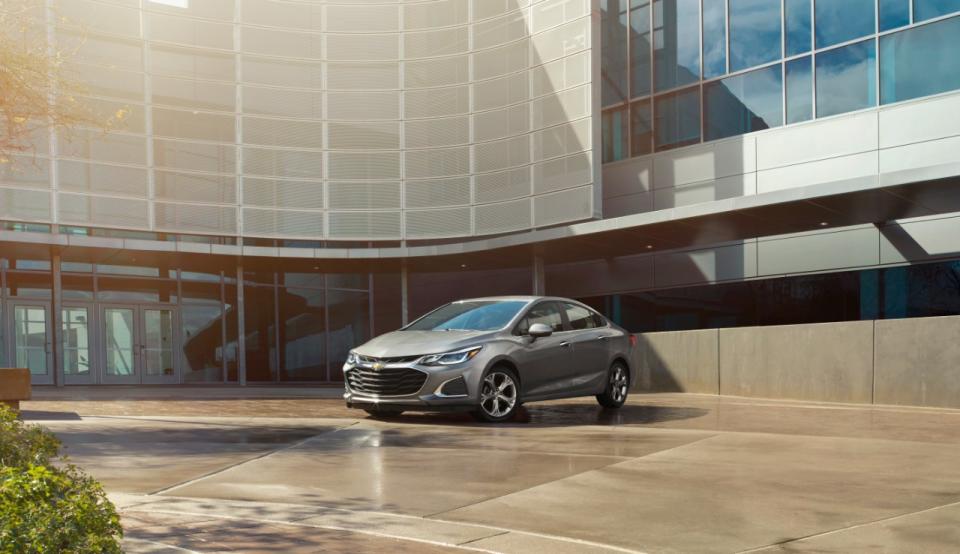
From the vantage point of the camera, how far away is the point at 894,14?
2341 cm

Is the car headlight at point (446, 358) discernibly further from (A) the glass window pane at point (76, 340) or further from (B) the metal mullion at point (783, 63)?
(A) the glass window pane at point (76, 340)

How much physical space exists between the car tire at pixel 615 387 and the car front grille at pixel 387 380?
10.2 ft

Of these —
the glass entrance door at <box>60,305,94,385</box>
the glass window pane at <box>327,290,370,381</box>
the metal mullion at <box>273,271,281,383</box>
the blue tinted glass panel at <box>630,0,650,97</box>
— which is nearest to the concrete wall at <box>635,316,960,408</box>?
the blue tinted glass panel at <box>630,0,650,97</box>

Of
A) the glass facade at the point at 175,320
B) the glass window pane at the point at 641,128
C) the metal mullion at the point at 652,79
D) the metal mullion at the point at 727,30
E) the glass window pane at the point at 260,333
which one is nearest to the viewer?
the metal mullion at the point at 727,30

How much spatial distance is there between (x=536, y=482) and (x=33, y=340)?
26.8 metres

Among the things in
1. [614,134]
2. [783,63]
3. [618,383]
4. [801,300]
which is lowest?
[618,383]

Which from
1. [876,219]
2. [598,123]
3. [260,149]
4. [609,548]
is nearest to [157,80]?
[260,149]

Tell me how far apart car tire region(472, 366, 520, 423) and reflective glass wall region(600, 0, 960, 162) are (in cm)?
1577

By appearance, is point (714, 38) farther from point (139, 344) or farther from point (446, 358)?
point (139, 344)

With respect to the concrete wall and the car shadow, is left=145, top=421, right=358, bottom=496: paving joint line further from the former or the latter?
the concrete wall

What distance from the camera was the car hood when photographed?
11.5 meters

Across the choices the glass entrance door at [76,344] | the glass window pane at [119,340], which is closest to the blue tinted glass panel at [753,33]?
the glass window pane at [119,340]

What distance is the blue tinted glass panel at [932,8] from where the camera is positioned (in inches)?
879

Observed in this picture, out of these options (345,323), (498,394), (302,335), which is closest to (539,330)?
(498,394)
